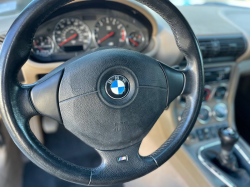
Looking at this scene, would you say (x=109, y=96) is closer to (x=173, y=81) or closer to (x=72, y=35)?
(x=173, y=81)

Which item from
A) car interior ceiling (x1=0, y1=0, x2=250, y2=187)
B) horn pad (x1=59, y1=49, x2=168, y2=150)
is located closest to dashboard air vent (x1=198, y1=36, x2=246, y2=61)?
car interior ceiling (x1=0, y1=0, x2=250, y2=187)

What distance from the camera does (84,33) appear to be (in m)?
1.21

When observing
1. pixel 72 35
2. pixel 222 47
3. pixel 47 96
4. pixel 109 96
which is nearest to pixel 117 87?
pixel 109 96

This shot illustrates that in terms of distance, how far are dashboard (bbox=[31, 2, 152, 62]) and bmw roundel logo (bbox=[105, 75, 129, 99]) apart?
0.60 metres

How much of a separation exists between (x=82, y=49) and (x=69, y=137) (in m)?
0.68

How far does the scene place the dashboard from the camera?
1145mm

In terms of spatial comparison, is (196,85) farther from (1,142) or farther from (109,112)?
(1,142)

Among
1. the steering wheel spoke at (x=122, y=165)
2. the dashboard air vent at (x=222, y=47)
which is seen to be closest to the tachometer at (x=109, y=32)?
the dashboard air vent at (x=222, y=47)

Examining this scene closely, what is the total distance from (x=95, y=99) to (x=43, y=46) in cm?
65

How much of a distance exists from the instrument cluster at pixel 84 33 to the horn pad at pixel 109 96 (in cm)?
55

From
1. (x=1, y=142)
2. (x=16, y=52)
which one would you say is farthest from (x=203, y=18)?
(x=1, y=142)

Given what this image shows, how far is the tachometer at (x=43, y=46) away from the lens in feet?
3.76

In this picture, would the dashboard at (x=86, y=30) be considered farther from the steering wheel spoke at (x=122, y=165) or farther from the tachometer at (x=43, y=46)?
the steering wheel spoke at (x=122, y=165)

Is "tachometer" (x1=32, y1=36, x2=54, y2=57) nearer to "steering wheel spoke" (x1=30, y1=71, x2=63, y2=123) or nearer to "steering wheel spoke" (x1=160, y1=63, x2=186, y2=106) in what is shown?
"steering wheel spoke" (x1=30, y1=71, x2=63, y2=123)
